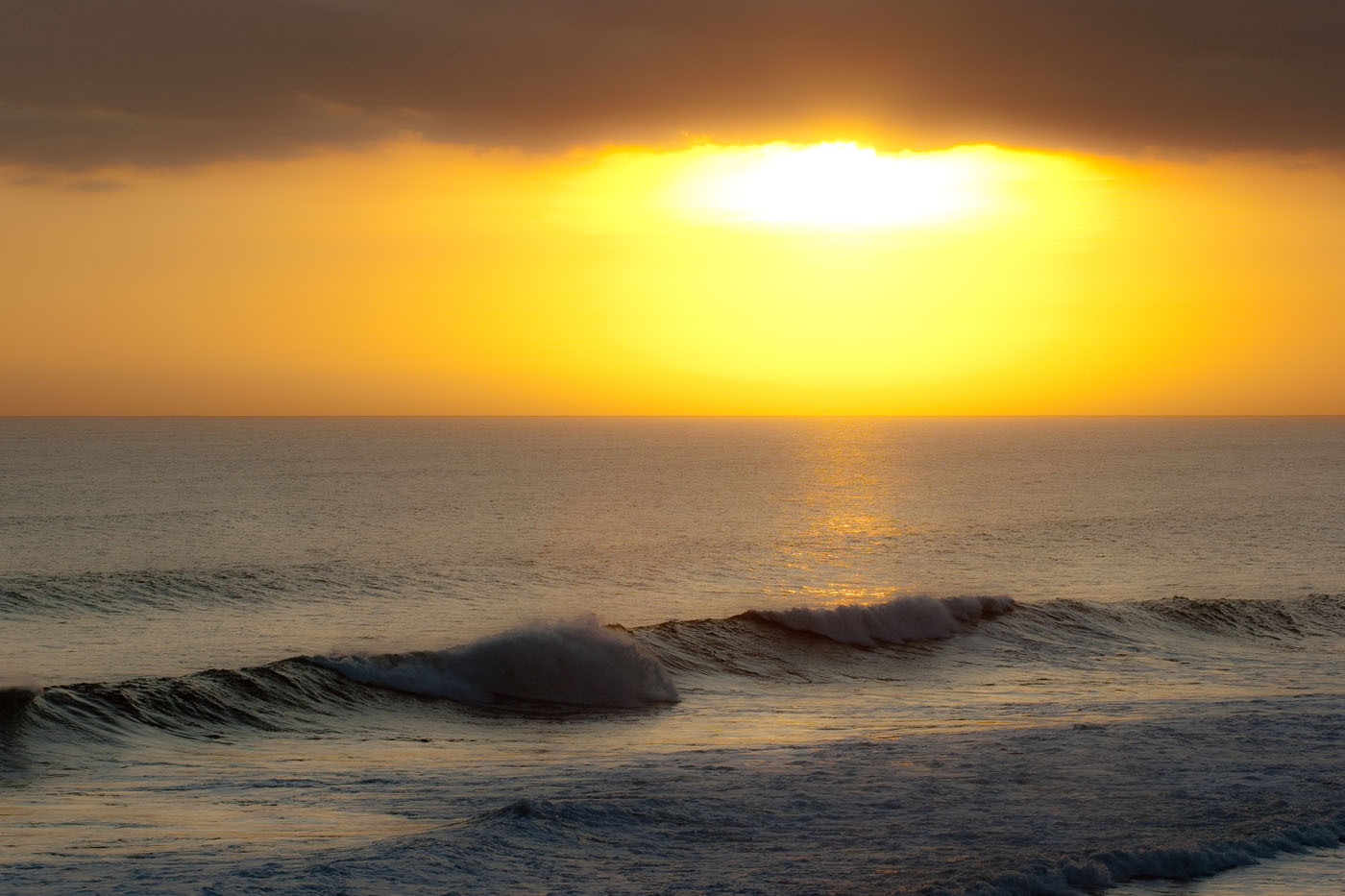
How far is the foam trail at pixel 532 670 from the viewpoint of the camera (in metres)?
25.2

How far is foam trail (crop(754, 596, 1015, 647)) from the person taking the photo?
3306cm

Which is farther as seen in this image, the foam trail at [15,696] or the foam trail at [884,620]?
the foam trail at [884,620]

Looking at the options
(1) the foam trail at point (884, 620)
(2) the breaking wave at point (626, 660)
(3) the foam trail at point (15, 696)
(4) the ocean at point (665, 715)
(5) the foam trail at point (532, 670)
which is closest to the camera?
(4) the ocean at point (665, 715)

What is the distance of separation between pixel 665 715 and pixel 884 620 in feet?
39.4

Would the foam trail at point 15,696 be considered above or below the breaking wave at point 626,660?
above

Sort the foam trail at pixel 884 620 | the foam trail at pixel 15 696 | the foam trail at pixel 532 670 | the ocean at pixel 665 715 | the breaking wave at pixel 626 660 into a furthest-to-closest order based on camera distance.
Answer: the foam trail at pixel 884 620 < the foam trail at pixel 532 670 < the breaking wave at pixel 626 660 < the foam trail at pixel 15 696 < the ocean at pixel 665 715

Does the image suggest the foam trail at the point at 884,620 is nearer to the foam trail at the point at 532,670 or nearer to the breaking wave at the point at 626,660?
the breaking wave at the point at 626,660

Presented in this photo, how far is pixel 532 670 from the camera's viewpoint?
25984 mm

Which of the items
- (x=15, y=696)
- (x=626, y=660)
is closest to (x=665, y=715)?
(x=626, y=660)

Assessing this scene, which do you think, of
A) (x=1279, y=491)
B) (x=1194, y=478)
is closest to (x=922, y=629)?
(x=1279, y=491)

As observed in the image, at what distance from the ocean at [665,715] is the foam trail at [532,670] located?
0.27 feet

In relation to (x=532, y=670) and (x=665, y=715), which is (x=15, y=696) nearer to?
A: (x=532, y=670)

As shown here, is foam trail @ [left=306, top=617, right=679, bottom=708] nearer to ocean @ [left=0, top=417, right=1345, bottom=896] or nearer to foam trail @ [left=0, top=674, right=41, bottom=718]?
ocean @ [left=0, top=417, right=1345, bottom=896]

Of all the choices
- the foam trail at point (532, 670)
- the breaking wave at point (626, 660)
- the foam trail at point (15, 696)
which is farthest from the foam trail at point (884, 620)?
the foam trail at point (15, 696)
